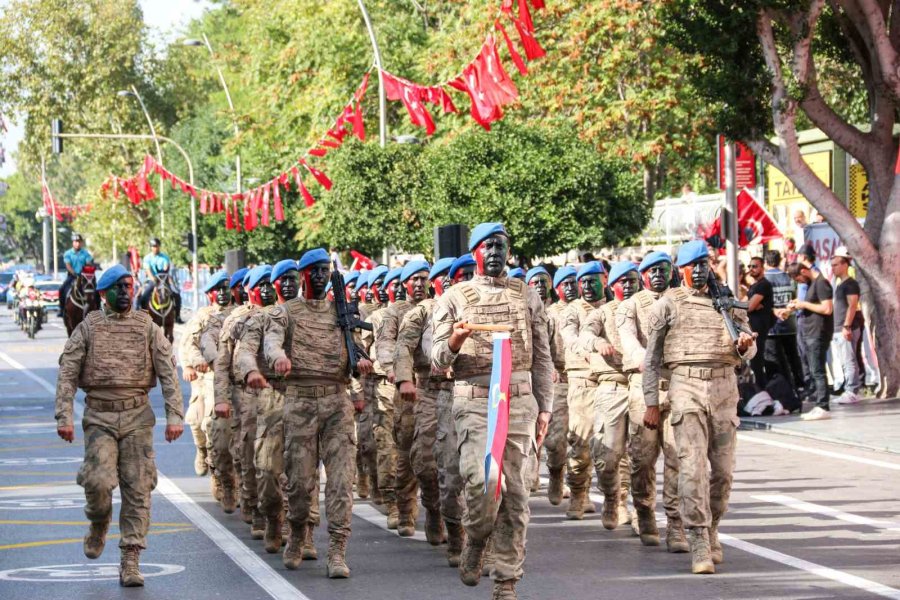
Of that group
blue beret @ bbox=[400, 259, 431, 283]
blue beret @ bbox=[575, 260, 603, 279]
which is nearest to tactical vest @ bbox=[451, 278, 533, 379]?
blue beret @ bbox=[400, 259, 431, 283]

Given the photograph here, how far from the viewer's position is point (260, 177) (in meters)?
54.2

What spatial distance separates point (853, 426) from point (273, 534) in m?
9.69

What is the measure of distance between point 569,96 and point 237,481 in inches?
933

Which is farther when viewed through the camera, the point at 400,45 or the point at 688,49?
the point at 400,45

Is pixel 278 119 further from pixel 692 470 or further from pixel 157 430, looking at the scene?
pixel 692 470

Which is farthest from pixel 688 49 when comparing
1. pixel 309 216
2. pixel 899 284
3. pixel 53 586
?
pixel 309 216

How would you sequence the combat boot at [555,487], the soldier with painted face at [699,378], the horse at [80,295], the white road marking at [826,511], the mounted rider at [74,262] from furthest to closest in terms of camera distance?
the horse at [80,295] → the mounted rider at [74,262] → the combat boot at [555,487] → the white road marking at [826,511] → the soldier with painted face at [699,378]

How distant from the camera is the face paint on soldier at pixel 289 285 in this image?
11562mm

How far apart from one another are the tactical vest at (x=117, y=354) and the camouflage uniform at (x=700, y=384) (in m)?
3.27

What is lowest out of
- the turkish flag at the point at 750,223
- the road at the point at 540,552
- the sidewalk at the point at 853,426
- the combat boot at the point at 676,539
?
the road at the point at 540,552

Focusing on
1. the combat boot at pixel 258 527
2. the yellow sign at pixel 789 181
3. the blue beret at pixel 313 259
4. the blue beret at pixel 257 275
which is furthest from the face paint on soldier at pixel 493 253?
the yellow sign at pixel 789 181

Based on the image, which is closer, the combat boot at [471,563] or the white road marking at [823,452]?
the combat boot at [471,563]

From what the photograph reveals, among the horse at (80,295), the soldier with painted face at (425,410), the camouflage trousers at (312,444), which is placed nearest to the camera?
the camouflage trousers at (312,444)

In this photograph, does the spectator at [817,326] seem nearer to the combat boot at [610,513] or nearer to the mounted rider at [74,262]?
the combat boot at [610,513]
